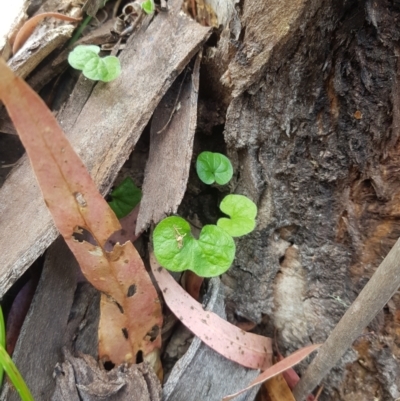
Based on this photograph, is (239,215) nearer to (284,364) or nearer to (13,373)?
(284,364)

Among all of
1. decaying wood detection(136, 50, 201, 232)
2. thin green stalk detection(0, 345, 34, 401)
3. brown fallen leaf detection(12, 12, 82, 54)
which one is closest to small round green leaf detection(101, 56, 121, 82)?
decaying wood detection(136, 50, 201, 232)

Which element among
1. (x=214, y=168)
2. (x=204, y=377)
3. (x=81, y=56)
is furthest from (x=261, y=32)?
(x=204, y=377)

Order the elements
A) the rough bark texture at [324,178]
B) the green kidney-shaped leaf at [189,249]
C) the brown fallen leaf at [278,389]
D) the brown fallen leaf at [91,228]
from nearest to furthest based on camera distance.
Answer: the brown fallen leaf at [91,228], the rough bark texture at [324,178], the green kidney-shaped leaf at [189,249], the brown fallen leaf at [278,389]

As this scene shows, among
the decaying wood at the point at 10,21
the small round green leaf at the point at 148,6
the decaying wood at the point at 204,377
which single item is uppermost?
the decaying wood at the point at 10,21

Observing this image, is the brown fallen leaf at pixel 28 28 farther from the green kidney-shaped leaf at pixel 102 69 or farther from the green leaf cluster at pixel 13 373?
the green leaf cluster at pixel 13 373

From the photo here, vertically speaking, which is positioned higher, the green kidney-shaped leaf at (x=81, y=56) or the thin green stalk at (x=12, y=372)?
the green kidney-shaped leaf at (x=81, y=56)

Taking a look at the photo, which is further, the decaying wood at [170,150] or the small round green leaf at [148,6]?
the small round green leaf at [148,6]

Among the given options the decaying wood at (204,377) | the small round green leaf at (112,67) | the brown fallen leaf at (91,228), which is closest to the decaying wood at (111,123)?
the small round green leaf at (112,67)
